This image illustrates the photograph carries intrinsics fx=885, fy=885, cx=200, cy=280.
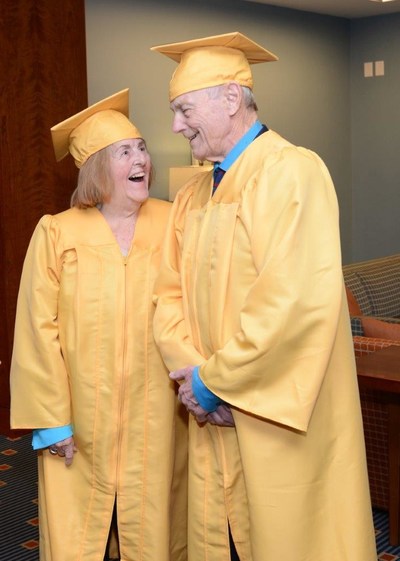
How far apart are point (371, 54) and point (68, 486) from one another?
7.50 meters

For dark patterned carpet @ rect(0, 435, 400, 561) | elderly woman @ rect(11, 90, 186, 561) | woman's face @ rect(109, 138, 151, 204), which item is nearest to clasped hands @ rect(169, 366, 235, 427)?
elderly woman @ rect(11, 90, 186, 561)

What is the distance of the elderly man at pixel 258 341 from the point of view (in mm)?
2115

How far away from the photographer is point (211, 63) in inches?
89.7

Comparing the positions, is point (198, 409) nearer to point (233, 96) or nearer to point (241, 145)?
point (241, 145)

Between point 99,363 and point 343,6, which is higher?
point 343,6

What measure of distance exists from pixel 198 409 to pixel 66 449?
627 mm

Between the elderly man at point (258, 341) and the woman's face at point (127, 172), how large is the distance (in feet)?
1.14

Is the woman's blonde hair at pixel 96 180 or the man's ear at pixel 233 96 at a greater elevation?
the man's ear at pixel 233 96

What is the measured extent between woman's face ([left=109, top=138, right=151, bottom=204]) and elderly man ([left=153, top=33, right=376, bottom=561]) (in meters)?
0.35

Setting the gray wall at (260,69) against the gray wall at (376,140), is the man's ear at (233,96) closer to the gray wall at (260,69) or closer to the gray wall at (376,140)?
the gray wall at (260,69)

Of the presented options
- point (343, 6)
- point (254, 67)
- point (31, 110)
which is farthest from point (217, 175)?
point (343, 6)

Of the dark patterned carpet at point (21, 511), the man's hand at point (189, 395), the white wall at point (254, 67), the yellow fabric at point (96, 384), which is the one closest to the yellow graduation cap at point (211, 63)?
the yellow fabric at point (96, 384)

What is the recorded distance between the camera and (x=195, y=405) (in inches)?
89.7

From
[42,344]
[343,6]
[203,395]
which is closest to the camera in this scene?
[203,395]
